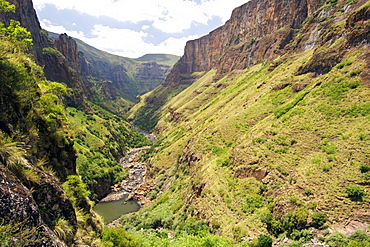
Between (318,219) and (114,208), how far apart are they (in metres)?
51.3

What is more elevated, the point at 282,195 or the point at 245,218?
the point at 282,195

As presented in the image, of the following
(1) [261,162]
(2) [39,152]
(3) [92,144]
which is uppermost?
(2) [39,152]

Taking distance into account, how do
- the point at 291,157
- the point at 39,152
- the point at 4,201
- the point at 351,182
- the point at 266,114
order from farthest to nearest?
the point at 266,114
the point at 291,157
the point at 351,182
the point at 39,152
the point at 4,201

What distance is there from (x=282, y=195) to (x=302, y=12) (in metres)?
106

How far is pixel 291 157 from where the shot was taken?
26.7 metres

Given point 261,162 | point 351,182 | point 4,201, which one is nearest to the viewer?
point 4,201

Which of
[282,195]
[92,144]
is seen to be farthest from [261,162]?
[92,144]

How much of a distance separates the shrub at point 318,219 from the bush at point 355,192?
3217 millimetres

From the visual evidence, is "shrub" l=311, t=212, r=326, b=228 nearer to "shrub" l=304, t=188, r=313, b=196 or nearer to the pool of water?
"shrub" l=304, t=188, r=313, b=196

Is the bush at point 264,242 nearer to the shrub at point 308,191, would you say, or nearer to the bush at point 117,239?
the shrub at point 308,191

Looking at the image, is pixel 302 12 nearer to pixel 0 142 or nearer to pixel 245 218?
pixel 245 218

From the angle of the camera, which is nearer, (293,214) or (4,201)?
(4,201)

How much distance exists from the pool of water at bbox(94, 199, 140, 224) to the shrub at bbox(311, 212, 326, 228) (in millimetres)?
44651

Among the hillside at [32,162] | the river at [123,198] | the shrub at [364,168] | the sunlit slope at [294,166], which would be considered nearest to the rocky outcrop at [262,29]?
the sunlit slope at [294,166]
